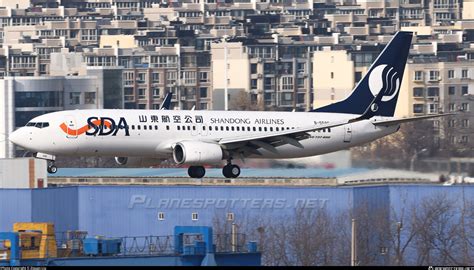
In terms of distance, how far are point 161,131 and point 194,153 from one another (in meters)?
1.95

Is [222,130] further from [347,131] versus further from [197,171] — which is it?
[347,131]

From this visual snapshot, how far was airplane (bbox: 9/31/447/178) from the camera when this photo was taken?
311 ft

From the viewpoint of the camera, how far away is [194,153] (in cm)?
9700

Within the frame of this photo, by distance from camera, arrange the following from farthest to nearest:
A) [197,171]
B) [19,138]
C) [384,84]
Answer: [384,84] → [197,171] → [19,138]

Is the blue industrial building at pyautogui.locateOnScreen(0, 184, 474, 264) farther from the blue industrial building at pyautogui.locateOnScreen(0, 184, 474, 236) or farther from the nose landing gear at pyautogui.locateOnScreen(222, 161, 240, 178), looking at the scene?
the nose landing gear at pyautogui.locateOnScreen(222, 161, 240, 178)

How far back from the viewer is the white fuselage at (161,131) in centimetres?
9469

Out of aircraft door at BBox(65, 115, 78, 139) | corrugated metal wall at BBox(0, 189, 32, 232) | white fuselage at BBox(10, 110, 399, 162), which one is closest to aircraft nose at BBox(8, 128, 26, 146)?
white fuselage at BBox(10, 110, 399, 162)

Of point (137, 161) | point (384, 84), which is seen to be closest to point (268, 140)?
point (137, 161)

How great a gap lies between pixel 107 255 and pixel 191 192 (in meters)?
32.2

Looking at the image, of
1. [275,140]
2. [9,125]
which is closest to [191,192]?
[275,140]

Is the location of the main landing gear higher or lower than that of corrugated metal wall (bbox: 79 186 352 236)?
higher

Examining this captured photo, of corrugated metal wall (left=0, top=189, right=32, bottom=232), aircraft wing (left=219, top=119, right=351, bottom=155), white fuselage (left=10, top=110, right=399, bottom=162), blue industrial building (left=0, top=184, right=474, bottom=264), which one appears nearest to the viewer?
white fuselage (left=10, top=110, right=399, bottom=162)

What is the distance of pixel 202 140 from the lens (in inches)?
3873

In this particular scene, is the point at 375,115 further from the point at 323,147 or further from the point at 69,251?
the point at 69,251
